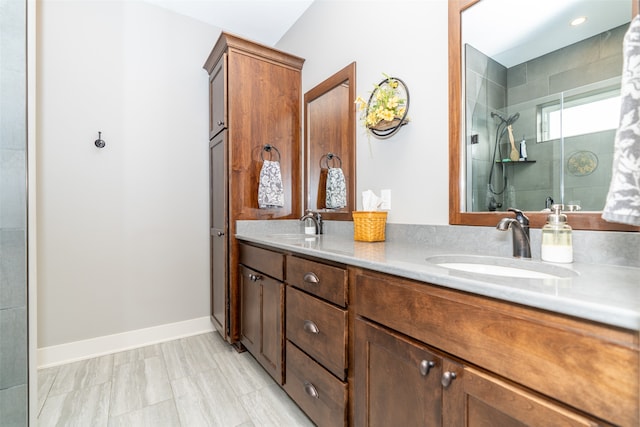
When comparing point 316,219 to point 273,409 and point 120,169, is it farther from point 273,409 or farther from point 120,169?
point 120,169

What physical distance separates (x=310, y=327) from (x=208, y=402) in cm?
82

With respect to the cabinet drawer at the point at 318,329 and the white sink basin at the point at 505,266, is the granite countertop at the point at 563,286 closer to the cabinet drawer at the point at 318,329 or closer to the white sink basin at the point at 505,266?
the white sink basin at the point at 505,266

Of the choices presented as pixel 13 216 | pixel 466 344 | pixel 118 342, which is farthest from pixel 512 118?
pixel 118 342

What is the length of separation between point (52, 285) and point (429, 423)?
246cm

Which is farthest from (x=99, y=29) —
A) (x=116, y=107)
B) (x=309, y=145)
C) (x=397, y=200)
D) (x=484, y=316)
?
(x=484, y=316)

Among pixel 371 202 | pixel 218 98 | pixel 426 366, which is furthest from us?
pixel 218 98

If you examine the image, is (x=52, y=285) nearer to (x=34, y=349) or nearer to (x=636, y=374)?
(x=34, y=349)

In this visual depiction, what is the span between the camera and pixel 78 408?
156cm

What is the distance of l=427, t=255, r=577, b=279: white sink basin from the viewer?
36.6 inches

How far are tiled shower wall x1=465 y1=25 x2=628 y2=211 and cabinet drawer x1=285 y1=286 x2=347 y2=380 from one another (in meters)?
0.76

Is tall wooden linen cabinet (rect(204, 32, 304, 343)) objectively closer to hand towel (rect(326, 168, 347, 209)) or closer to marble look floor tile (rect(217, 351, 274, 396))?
marble look floor tile (rect(217, 351, 274, 396))

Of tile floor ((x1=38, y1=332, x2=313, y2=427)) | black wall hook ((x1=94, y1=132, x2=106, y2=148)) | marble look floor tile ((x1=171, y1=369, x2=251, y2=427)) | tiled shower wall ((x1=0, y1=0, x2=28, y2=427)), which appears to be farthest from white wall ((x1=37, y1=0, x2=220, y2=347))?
tiled shower wall ((x1=0, y1=0, x2=28, y2=427))

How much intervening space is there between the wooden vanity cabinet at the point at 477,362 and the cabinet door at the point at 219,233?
136cm

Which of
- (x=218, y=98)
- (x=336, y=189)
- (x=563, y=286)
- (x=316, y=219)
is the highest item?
(x=218, y=98)
